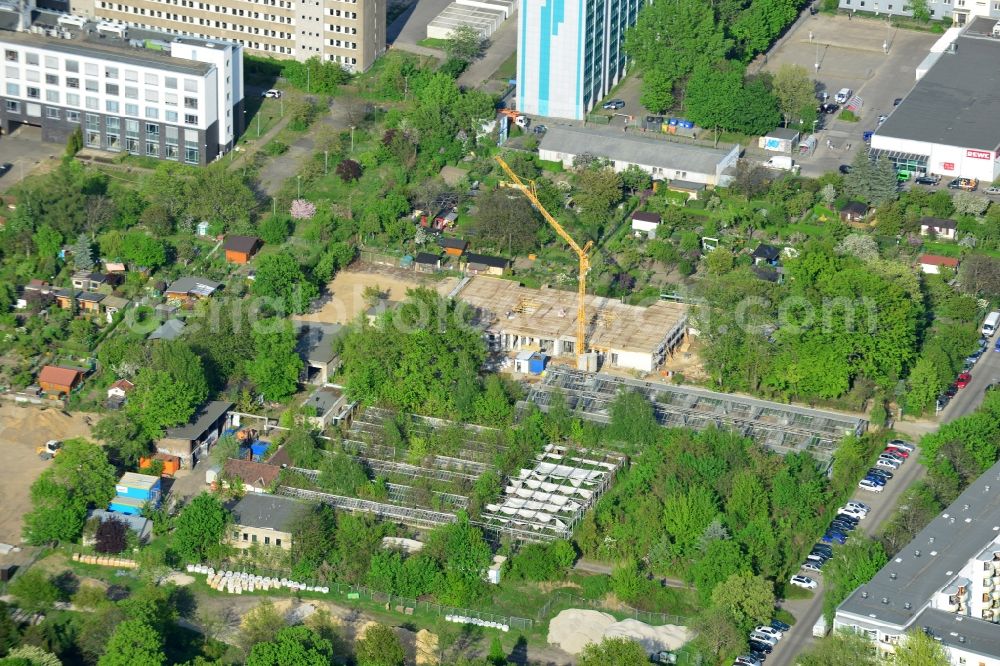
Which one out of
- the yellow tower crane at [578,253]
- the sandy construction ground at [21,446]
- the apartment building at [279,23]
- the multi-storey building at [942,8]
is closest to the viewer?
the sandy construction ground at [21,446]

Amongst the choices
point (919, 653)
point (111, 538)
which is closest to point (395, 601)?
point (111, 538)

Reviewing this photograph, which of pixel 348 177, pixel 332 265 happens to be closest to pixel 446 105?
pixel 348 177

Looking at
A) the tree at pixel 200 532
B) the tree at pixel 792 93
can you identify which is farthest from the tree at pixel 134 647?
the tree at pixel 792 93

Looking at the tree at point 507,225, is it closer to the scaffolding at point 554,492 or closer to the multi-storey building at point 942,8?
the scaffolding at point 554,492

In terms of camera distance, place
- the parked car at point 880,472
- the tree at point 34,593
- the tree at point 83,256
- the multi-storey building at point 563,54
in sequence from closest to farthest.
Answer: the tree at point 34,593, the parked car at point 880,472, the tree at point 83,256, the multi-storey building at point 563,54

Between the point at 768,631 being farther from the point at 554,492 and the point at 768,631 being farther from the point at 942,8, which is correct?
the point at 942,8

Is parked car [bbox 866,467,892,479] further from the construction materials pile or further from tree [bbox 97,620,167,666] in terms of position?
tree [bbox 97,620,167,666]
